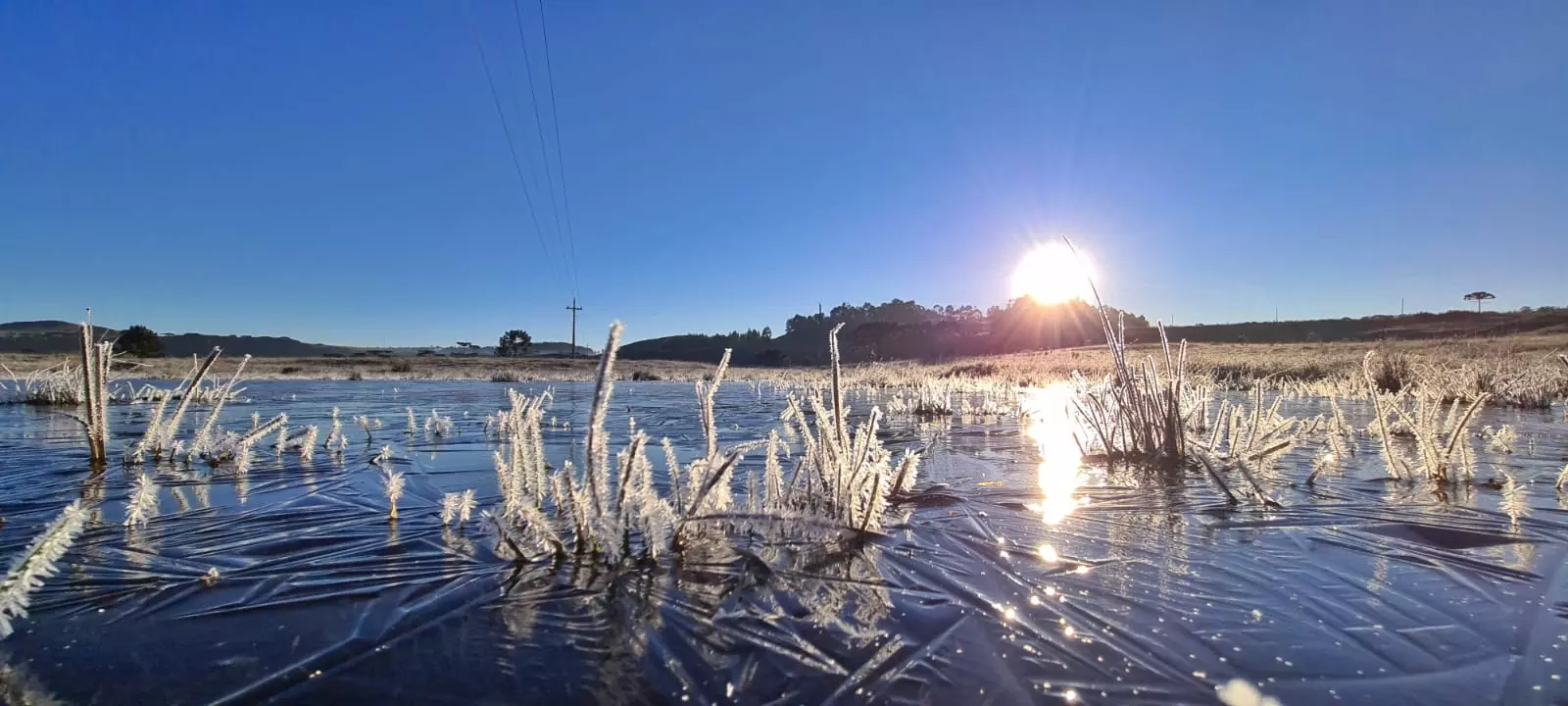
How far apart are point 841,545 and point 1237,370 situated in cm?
2115

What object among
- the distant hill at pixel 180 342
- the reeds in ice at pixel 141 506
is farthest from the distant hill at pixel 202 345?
the reeds in ice at pixel 141 506

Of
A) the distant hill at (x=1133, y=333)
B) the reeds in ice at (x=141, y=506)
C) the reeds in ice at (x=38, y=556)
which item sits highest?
the distant hill at (x=1133, y=333)

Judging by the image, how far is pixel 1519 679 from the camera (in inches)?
74.0

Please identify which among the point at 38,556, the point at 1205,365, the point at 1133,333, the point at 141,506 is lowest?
the point at 141,506

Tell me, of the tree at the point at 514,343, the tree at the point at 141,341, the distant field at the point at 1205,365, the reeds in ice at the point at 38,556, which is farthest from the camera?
the tree at the point at 514,343

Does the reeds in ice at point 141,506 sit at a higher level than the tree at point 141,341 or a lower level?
lower

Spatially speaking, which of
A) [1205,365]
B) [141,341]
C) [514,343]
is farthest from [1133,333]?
[141,341]

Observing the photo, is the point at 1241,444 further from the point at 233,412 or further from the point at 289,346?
the point at 289,346

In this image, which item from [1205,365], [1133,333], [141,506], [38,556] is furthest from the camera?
[1133,333]

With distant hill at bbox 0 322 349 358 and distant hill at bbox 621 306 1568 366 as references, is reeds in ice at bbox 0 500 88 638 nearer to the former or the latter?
distant hill at bbox 621 306 1568 366

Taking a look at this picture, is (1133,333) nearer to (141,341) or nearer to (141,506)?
(141,506)

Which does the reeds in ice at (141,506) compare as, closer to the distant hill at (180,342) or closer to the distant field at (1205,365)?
the distant field at (1205,365)

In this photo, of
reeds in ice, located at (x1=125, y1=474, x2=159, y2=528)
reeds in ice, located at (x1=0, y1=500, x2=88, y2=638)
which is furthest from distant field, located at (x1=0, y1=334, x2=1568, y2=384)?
reeds in ice, located at (x1=0, y1=500, x2=88, y2=638)

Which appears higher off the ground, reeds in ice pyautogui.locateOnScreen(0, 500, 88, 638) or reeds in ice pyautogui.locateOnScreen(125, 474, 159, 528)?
reeds in ice pyautogui.locateOnScreen(0, 500, 88, 638)
